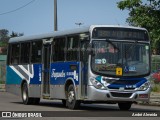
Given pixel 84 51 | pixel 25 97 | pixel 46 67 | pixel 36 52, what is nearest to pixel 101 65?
pixel 84 51

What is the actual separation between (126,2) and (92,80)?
1534cm

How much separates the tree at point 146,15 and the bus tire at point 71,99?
13421 millimetres

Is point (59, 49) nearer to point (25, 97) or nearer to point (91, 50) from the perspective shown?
point (91, 50)

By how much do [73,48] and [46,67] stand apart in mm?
2785

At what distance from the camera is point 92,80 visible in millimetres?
19391

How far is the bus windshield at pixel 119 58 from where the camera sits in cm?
1944

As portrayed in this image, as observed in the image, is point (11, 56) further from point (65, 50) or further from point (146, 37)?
point (146, 37)

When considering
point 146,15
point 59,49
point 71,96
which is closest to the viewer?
point 71,96

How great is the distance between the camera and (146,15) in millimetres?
34344

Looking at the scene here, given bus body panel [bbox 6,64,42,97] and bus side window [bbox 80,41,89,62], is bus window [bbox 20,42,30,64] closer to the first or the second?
bus body panel [bbox 6,64,42,97]

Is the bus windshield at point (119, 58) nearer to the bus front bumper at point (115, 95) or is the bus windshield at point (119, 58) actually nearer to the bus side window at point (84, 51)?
the bus side window at point (84, 51)

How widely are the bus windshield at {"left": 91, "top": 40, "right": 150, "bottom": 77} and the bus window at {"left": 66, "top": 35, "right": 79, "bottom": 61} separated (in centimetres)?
116

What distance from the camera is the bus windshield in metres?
19.4

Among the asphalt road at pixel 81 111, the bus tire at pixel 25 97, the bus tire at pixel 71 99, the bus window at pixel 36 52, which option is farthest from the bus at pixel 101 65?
the bus tire at pixel 25 97
